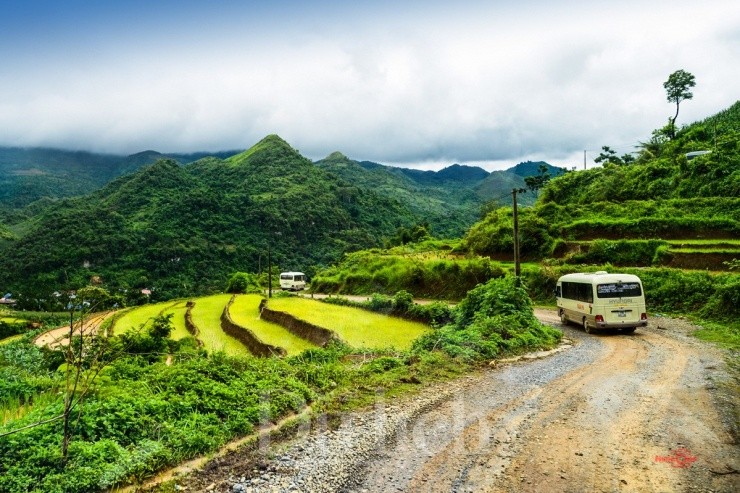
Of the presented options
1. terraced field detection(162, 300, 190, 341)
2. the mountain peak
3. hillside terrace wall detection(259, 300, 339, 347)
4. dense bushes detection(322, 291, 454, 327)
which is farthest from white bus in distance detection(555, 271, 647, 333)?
the mountain peak

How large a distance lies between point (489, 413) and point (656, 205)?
1317 inches

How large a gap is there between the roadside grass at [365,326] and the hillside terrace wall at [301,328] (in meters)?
0.41

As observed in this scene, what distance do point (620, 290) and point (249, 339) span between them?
17.5 metres

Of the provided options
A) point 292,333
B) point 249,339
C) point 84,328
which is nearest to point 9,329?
point 249,339

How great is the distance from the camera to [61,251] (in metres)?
71.6

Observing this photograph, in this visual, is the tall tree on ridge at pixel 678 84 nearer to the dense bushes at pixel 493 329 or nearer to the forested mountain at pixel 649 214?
the forested mountain at pixel 649 214

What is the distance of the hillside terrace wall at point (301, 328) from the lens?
21.5 m

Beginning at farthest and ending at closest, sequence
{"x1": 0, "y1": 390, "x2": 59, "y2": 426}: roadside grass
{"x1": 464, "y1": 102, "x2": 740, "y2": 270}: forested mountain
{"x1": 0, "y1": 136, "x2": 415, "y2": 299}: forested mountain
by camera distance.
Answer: {"x1": 0, "y1": 136, "x2": 415, "y2": 299}: forested mountain, {"x1": 464, "y1": 102, "x2": 740, "y2": 270}: forested mountain, {"x1": 0, "y1": 390, "x2": 59, "y2": 426}: roadside grass

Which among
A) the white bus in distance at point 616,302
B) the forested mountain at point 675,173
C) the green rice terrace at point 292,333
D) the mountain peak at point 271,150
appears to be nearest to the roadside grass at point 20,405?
the green rice terrace at point 292,333

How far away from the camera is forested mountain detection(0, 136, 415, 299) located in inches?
2744

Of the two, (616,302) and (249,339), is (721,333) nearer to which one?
(616,302)

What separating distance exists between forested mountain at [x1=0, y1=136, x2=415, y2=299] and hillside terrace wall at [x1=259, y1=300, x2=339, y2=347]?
31.9 meters

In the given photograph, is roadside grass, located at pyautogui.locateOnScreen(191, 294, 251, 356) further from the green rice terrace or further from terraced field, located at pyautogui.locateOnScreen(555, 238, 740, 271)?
terraced field, located at pyautogui.locateOnScreen(555, 238, 740, 271)

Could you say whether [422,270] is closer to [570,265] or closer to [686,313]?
[570,265]
